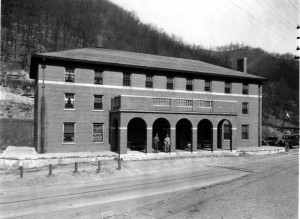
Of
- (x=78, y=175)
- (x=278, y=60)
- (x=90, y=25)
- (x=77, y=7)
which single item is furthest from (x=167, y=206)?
(x=278, y=60)

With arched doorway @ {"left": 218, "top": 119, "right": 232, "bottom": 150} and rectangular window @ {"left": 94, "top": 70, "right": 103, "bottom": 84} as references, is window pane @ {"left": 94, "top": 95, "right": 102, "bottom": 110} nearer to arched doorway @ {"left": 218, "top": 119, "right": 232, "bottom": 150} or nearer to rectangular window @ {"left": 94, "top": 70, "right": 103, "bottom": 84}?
rectangular window @ {"left": 94, "top": 70, "right": 103, "bottom": 84}

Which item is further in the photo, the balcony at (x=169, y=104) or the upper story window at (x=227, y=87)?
the upper story window at (x=227, y=87)

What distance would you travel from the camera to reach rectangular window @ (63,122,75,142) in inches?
1065

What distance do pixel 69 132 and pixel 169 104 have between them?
977 cm

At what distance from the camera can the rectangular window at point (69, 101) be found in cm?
2741

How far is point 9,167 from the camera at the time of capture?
21672 mm

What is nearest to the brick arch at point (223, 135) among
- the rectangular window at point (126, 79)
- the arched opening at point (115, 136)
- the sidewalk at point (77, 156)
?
the sidewalk at point (77, 156)

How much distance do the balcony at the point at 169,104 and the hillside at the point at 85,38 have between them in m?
34.8

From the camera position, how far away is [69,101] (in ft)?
90.2

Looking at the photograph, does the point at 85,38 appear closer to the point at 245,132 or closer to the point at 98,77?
the point at 98,77

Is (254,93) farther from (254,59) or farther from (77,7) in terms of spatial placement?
(254,59)

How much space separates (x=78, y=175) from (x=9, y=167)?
6308 mm

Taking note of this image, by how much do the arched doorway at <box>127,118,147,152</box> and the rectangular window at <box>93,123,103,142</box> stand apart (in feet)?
9.34

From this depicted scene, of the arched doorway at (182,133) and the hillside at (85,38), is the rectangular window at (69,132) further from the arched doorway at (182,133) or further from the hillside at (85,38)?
the hillside at (85,38)
